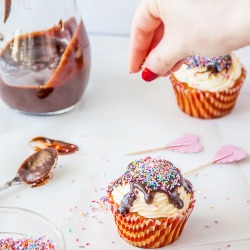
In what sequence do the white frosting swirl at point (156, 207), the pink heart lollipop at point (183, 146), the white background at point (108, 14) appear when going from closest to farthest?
1. the white frosting swirl at point (156, 207)
2. the pink heart lollipop at point (183, 146)
3. the white background at point (108, 14)

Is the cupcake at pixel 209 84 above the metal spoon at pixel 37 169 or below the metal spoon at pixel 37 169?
above

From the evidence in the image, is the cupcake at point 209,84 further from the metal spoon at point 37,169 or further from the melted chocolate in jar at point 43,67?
the metal spoon at point 37,169

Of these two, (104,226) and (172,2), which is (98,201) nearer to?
(104,226)

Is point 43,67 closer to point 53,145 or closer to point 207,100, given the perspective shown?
point 53,145

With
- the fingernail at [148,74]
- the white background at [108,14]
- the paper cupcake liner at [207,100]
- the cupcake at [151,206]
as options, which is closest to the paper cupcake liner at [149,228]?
the cupcake at [151,206]

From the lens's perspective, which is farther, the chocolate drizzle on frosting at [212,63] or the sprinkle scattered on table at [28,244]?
the chocolate drizzle on frosting at [212,63]

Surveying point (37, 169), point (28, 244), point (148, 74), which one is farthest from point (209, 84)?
point (28, 244)

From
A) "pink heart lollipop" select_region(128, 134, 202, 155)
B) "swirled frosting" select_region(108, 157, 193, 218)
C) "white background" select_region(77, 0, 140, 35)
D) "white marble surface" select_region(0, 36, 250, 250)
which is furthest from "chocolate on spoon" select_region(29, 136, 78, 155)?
"white background" select_region(77, 0, 140, 35)
